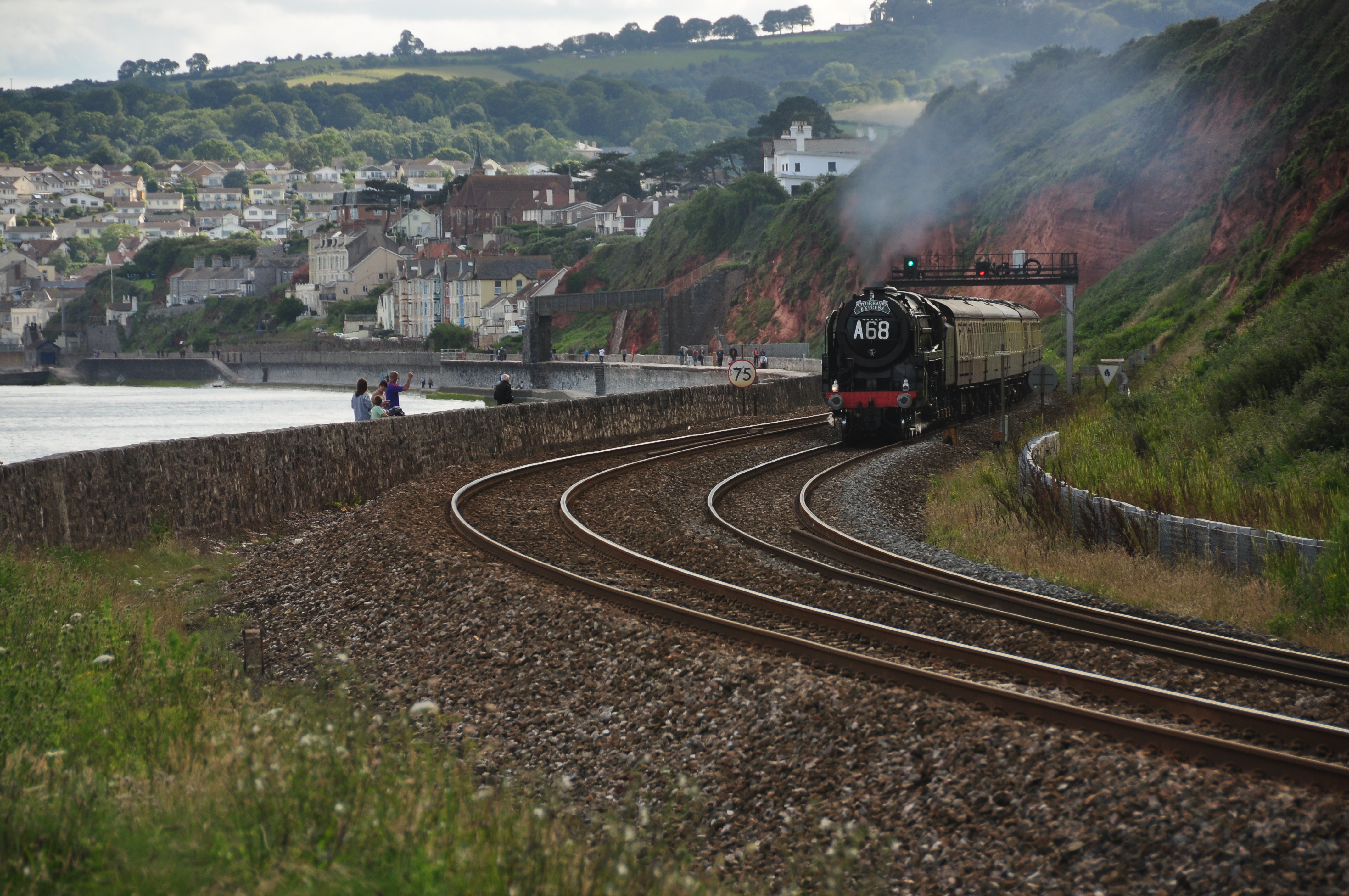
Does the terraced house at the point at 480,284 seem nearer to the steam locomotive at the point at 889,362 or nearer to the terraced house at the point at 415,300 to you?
the terraced house at the point at 415,300

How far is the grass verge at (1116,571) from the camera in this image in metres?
10.6

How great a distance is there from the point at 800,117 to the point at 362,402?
475 ft

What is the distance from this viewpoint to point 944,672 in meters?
8.88

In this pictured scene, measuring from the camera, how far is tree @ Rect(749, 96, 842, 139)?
161 m

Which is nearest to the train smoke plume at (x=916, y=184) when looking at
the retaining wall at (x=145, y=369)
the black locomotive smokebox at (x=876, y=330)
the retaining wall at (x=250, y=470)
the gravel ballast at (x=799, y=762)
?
the black locomotive smokebox at (x=876, y=330)

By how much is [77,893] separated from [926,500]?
Answer: 54.8 ft

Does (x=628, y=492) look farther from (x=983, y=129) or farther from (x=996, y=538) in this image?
(x=983, y=129)

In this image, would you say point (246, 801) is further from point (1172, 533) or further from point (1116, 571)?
point (1172, 533)

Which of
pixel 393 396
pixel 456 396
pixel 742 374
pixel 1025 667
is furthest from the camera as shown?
pixel 456 396

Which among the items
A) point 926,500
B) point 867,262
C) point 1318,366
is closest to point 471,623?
point 926,500

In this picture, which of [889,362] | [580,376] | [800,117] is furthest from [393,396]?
[800,117]

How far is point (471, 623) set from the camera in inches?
459

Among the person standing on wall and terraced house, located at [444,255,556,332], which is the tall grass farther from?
terraced house, located at [444,255,556,332]

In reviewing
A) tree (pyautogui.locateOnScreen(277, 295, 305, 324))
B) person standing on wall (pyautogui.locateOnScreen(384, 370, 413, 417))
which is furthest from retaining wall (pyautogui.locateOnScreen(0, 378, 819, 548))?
tree (pyautogui.locateOnScreen(277, 295, 305, 324))
